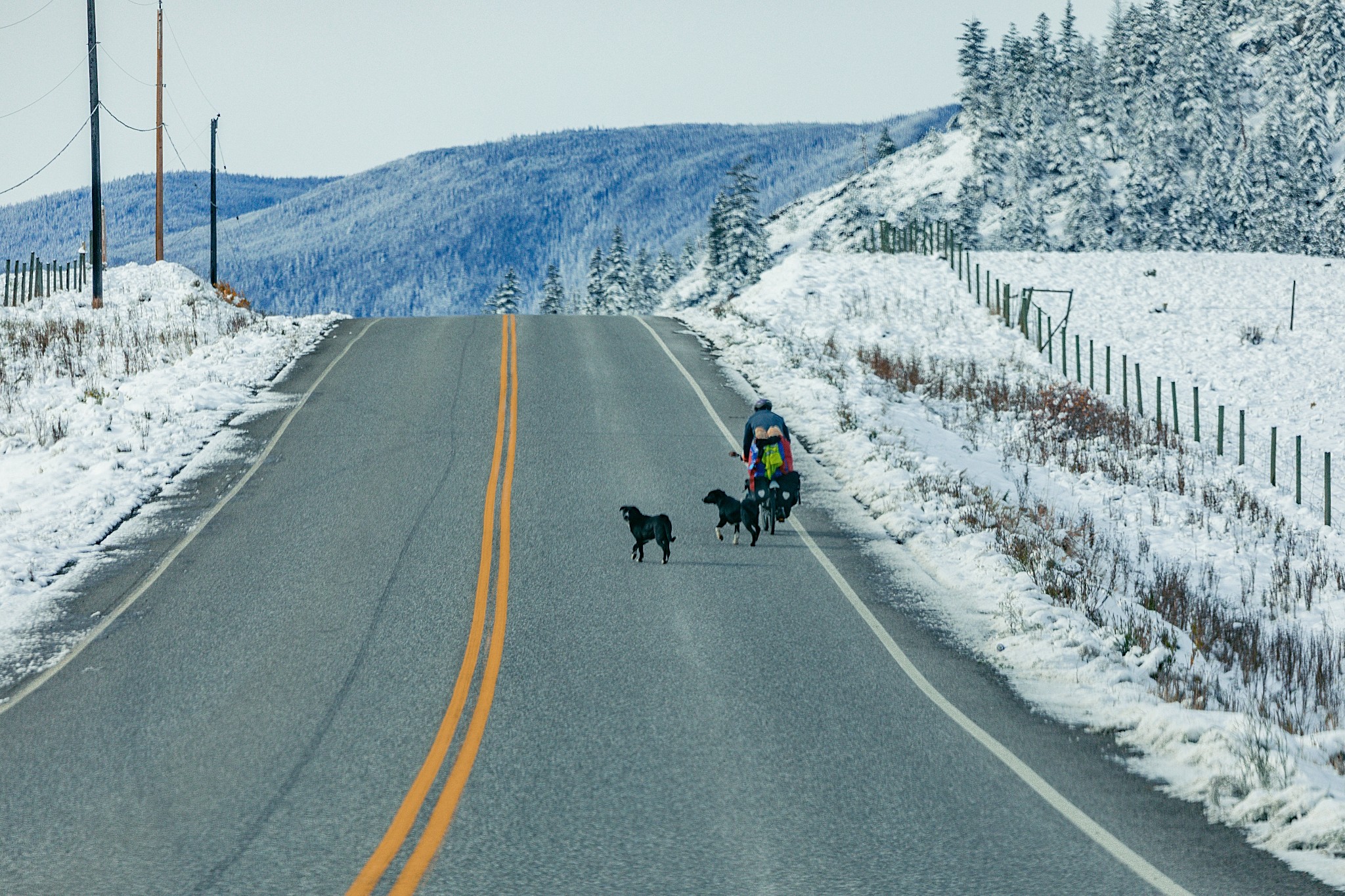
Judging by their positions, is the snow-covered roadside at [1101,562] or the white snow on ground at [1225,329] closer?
the snow-covered roadside at [1101,562]

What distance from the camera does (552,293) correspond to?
106875 millimetres

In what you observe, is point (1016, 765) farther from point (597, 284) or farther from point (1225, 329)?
point (597, 284)

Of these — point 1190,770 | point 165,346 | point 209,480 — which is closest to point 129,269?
point 165,346

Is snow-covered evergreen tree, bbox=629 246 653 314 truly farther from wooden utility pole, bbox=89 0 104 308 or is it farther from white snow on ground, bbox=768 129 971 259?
wooden utility pole, bbox=89 0 104 308

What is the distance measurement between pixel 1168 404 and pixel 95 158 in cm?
2994

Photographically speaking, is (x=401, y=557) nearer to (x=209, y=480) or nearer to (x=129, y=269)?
(x=209, y=480)

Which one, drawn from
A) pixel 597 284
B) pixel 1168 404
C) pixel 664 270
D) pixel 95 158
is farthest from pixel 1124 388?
pixel 664 270

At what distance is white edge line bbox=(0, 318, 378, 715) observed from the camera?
8.09 m

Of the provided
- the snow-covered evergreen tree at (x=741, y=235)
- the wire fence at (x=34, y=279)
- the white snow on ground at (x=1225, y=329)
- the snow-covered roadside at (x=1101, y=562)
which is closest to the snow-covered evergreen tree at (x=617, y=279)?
the snow-covered evergreen tree at (x=741, y=235)

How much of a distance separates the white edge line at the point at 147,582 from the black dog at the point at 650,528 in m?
4.77

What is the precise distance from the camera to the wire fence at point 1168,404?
70.9ft

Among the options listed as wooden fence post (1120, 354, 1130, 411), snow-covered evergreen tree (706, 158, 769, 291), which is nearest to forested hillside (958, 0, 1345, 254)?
snow-covered evergreen tree (706, 158, 769, 291)

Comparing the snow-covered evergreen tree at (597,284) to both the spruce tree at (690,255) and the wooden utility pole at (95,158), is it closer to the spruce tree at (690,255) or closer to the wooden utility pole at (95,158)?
the spruce tree at (690,255)

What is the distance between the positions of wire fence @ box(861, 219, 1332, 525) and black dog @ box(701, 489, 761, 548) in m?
10.8
